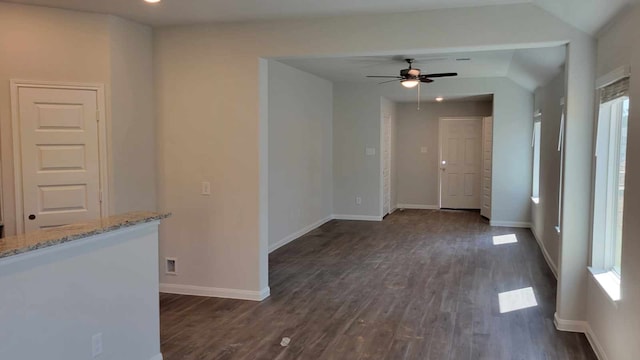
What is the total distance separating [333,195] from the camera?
944 cm

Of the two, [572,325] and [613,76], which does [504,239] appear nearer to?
[572,325]

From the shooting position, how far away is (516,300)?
4664 millimetres

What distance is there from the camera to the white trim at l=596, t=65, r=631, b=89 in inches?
114

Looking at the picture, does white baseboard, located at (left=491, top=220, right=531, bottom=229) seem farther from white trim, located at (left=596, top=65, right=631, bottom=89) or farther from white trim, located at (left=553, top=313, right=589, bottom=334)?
white trim, located at (left=596, top=65, right=631, bottom=89)

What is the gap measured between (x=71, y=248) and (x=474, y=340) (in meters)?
2.84

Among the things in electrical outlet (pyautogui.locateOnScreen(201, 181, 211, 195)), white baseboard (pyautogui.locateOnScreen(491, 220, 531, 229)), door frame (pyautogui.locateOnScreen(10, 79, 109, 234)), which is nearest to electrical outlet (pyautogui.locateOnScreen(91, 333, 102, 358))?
door frame (pyautogui.locateOnScreen(10, 79, 109, 234))

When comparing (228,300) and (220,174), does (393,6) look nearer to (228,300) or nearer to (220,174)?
(220,174)

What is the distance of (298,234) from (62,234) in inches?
207

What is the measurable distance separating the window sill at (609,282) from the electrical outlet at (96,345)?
304 cm

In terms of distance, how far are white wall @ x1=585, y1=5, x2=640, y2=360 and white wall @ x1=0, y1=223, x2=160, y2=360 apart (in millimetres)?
2805

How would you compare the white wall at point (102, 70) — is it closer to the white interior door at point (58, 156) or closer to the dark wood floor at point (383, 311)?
the white interior door at point (58, 156)

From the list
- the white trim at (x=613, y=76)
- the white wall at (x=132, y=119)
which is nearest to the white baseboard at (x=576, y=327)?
the white trim at (x=613, y=76)

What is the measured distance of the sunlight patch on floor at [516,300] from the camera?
446 centimetres

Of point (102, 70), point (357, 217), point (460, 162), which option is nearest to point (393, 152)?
point (460, 162)
